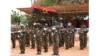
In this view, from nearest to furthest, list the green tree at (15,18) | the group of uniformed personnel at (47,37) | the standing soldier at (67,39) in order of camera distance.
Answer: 1. the group of uniformed personnel at (47,37)
2. the standing soldier at (67,39)
3. the green tree at (15,18)

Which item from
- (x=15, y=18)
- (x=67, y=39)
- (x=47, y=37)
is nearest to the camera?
(x=47, y=37)

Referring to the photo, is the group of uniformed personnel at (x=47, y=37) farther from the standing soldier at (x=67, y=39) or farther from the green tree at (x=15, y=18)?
the green tree at (x=15, y=18)

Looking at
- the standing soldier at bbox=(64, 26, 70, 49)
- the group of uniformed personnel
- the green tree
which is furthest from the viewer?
the green tree

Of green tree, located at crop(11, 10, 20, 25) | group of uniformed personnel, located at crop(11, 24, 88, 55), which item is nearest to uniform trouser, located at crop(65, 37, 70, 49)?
group of uniformed personnel, located at crop(11, 24, 88, 55)

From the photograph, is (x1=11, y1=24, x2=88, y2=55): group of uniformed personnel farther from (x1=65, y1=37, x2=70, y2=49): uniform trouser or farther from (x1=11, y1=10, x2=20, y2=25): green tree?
(x1=11, y1=10, x2=20, y2=25): green tree

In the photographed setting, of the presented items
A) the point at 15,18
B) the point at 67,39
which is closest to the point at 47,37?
the point at 67,39

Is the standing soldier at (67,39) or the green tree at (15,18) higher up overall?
the green tree at (15,18)

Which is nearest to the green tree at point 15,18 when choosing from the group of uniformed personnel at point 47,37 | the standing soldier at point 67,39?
the group of uniformed personnel at point 47,37

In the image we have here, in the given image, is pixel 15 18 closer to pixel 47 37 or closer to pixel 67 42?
pixel 67 42
